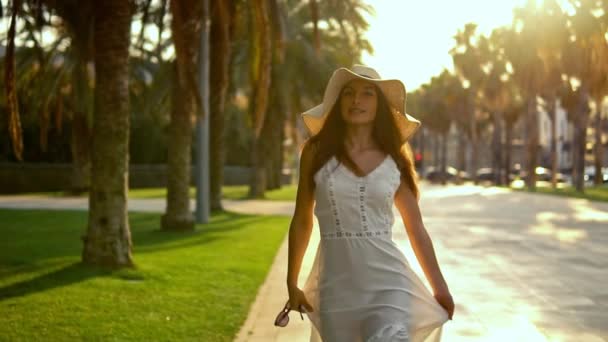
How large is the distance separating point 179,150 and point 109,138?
21.2 ft

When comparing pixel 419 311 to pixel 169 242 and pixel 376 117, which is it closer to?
pixel 376 117

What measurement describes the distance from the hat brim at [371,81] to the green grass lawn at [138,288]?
152 inches

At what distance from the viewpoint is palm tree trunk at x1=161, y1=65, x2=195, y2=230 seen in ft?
58.3

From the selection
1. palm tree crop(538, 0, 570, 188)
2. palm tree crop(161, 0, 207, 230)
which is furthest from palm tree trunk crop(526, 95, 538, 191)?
palm tree crop(161, 0, 207, 230)

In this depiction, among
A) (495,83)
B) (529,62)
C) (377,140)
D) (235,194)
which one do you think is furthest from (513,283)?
(495,83)

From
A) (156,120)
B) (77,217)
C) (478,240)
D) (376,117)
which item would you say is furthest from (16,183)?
(376,117)

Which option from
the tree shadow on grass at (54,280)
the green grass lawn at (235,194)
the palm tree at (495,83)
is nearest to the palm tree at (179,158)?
the tree shadow on grass at (54,280)

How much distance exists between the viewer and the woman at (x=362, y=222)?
356 cm

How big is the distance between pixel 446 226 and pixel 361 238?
17936 mm

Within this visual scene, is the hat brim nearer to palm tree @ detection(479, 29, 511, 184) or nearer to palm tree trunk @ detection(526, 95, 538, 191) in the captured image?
palm tree trunk @ detection(526, 95, 538, 191)

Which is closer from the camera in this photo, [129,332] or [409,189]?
[409,189]

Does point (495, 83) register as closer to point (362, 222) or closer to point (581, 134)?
point (581, 134)

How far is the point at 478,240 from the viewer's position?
1730 cm

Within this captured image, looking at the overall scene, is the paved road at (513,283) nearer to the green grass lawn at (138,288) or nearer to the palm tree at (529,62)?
the green grass lawn at (138,288)
